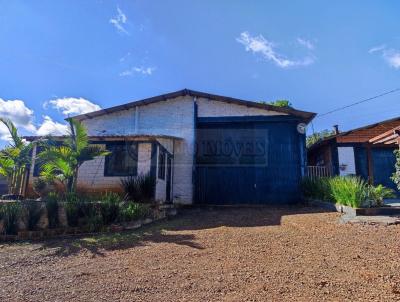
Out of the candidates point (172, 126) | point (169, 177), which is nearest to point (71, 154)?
point (169, 177)

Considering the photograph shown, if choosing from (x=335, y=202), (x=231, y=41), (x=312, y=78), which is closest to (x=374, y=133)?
(x=312, y=78)

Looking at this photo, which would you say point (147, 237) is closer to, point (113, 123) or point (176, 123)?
point (176, 123)

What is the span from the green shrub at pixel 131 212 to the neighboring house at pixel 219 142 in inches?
184

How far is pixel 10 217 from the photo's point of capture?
771 centimetres

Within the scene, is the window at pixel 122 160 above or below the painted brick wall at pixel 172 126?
below

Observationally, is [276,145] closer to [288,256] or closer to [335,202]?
[335,202]

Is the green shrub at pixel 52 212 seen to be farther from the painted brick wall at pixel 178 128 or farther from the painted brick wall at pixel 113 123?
the painted brick wall at pixel 113 123

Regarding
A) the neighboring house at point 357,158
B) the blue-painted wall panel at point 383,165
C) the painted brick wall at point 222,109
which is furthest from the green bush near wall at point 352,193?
the blue-painted wall panel at point 383,165

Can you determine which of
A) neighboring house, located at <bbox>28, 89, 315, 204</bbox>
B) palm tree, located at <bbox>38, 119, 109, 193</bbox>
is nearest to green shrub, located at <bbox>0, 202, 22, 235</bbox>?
palm tree, located at <bbox>38, 119, 109, 193</bbox>

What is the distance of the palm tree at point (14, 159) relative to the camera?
1091cm

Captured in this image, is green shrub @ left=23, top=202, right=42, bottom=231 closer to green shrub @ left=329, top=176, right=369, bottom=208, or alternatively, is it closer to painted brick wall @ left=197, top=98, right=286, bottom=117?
green shrub @ left=329, top=176, right=369, bottom=208

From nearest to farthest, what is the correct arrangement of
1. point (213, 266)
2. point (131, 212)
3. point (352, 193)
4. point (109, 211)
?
point (213, 266) < point (109, 211) < point (131, 212) < point (352, 193)

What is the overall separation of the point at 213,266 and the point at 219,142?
11014 mm

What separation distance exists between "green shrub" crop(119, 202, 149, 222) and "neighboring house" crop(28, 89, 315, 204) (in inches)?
184
